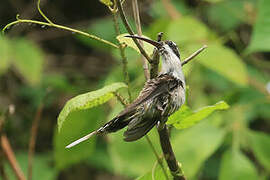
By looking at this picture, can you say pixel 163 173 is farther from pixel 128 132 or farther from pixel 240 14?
pixel 240 14

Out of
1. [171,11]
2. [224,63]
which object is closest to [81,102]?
[224,63]

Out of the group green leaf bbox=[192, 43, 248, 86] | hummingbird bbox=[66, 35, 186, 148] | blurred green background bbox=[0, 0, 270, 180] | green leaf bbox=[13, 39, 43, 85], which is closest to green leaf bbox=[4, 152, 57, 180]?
blurred green background bbox=[0, 0, 270, 180]

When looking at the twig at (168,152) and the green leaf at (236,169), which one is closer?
the twig at (168,152)

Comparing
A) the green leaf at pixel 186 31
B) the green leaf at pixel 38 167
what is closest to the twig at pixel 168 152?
the green leaf at pixel 186 31

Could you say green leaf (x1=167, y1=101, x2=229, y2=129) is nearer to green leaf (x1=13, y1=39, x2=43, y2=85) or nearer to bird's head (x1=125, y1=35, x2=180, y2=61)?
bird's head (x1=125, y1=35, x2=180, y2=61)

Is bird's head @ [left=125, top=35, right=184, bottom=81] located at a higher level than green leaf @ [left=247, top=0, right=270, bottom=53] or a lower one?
higher

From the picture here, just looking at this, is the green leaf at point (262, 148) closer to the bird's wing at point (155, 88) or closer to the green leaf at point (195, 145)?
the green leaf at point (195, 145)
